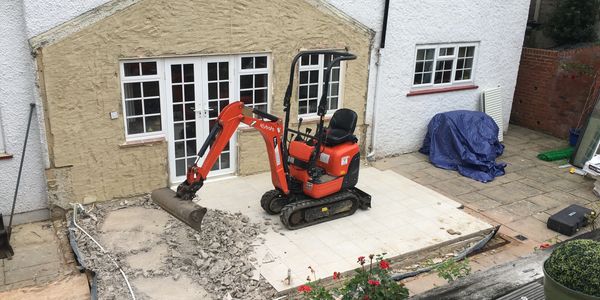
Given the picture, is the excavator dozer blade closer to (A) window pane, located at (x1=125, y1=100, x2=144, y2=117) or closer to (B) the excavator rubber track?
(B) the excavator rubber track

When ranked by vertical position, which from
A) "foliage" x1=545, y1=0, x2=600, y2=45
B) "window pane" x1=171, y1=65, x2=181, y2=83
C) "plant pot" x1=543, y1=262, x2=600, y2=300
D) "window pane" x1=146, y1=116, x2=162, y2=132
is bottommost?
"plant pot" x1=543, y1=262, x2=600, y2=300

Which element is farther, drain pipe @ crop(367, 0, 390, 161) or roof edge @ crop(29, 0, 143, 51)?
drain pipe @ crop(367, 0, 390, 161)

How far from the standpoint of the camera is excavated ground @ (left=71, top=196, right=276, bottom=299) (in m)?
5.86

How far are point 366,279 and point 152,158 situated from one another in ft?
16.3

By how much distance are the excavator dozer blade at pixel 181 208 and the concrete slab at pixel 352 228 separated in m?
1.01

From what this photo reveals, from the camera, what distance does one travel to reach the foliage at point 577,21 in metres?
13.0

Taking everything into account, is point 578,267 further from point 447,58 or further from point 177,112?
point 447,58

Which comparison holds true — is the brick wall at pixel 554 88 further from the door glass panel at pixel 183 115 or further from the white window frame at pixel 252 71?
the door glass panel at pixel 183 115

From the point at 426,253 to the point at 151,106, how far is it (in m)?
4.82

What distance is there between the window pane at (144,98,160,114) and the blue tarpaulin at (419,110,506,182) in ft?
18.8

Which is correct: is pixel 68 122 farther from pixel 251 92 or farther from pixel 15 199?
pixel 251 92

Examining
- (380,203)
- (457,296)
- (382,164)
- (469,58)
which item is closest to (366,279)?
(457,296)

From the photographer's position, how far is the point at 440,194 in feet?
29.3

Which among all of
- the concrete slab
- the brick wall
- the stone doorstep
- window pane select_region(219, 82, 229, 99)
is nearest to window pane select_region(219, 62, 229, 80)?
window pane select_region(219, 82, 229, 99)
